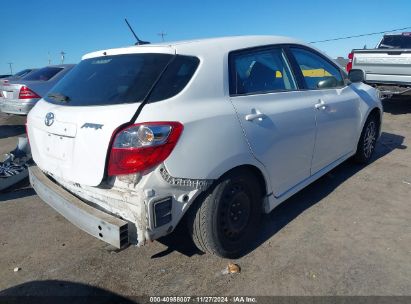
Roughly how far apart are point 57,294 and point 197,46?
2.22m

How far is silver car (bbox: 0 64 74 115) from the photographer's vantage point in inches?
361

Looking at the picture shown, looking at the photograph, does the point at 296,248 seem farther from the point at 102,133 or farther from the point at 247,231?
the point at 102,133

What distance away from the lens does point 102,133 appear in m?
2.42

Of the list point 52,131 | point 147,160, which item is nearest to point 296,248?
point 147,160

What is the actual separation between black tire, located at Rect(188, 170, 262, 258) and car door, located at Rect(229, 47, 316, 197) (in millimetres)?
266

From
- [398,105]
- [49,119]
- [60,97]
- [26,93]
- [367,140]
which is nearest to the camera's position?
[49,119]

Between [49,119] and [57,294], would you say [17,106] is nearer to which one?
[49,119]

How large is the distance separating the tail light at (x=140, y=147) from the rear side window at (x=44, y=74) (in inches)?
330

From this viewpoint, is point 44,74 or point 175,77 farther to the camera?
point 44,74

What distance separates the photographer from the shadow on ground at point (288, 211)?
3352 millimetres

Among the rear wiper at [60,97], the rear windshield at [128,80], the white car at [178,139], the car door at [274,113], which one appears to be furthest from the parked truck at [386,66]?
the rear wiper at [60,97]

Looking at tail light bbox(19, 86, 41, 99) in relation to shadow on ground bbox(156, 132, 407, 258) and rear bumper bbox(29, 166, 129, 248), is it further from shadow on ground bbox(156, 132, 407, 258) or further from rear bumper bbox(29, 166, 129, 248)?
shadow on ground bbox(156, 132, 407, 258)

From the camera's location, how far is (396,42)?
1159cm

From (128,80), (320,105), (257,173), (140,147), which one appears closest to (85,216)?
(140,147)
